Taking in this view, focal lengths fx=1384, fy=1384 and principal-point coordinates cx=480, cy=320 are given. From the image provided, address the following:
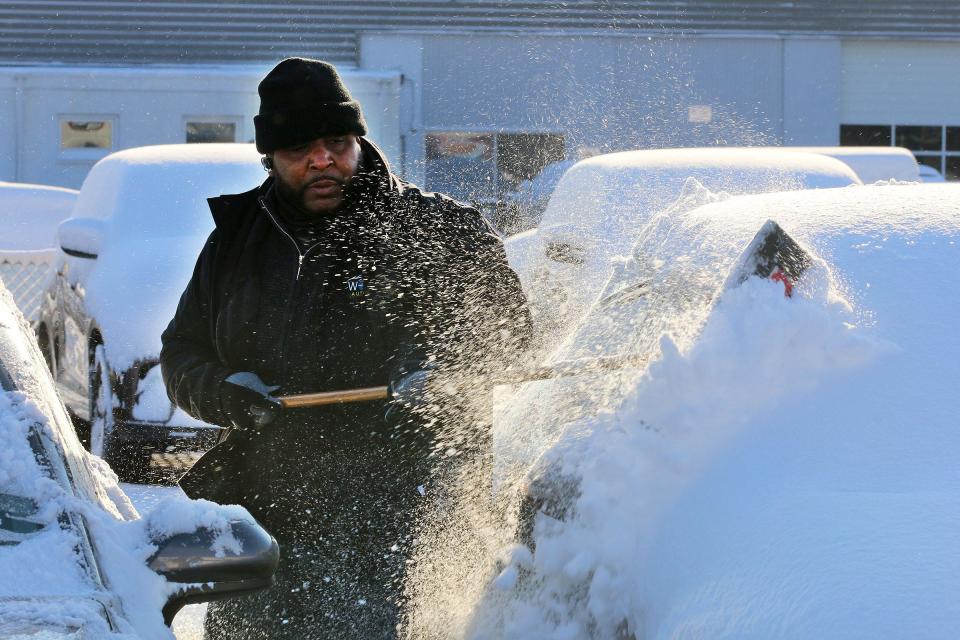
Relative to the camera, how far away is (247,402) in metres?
3.24

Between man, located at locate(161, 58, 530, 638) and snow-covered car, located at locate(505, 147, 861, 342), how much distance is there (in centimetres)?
350

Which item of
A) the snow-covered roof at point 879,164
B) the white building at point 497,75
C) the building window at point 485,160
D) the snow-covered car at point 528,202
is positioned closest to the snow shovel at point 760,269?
the snow-covered car at point 528,202

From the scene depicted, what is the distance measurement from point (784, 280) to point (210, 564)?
56.4 inches

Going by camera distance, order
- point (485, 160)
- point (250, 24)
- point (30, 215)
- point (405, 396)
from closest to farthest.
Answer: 1. point (405, 396)
2. point (30, 215)
3. point (485, 160)
4. point (250, 24)

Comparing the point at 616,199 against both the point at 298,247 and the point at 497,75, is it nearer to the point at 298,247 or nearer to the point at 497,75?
the point at 298,247

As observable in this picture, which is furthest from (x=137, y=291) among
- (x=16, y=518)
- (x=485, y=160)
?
(x=485, y=160)

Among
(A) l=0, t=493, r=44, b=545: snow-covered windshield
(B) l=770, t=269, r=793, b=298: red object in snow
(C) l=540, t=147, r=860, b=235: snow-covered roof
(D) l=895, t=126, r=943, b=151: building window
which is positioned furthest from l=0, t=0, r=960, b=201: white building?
(A) l=0, t=493, r=44, b=545: snow-covered windshield

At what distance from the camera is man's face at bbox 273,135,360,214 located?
11.0 ft

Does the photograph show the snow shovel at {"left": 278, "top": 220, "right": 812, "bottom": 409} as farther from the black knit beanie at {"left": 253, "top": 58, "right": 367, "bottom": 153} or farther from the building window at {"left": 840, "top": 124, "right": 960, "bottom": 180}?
the building window at {"left": 840, "top": 124, "right": 960, "bottom": 180}

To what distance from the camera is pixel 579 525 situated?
288 centimetres

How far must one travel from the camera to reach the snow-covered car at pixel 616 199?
23.6 ft

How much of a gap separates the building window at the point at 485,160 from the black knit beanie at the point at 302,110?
1457 centimetres

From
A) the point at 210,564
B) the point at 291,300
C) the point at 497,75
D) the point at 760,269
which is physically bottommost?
the point at 210,564

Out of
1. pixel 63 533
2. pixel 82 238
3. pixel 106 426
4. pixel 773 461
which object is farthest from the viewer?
pixel 82 238
